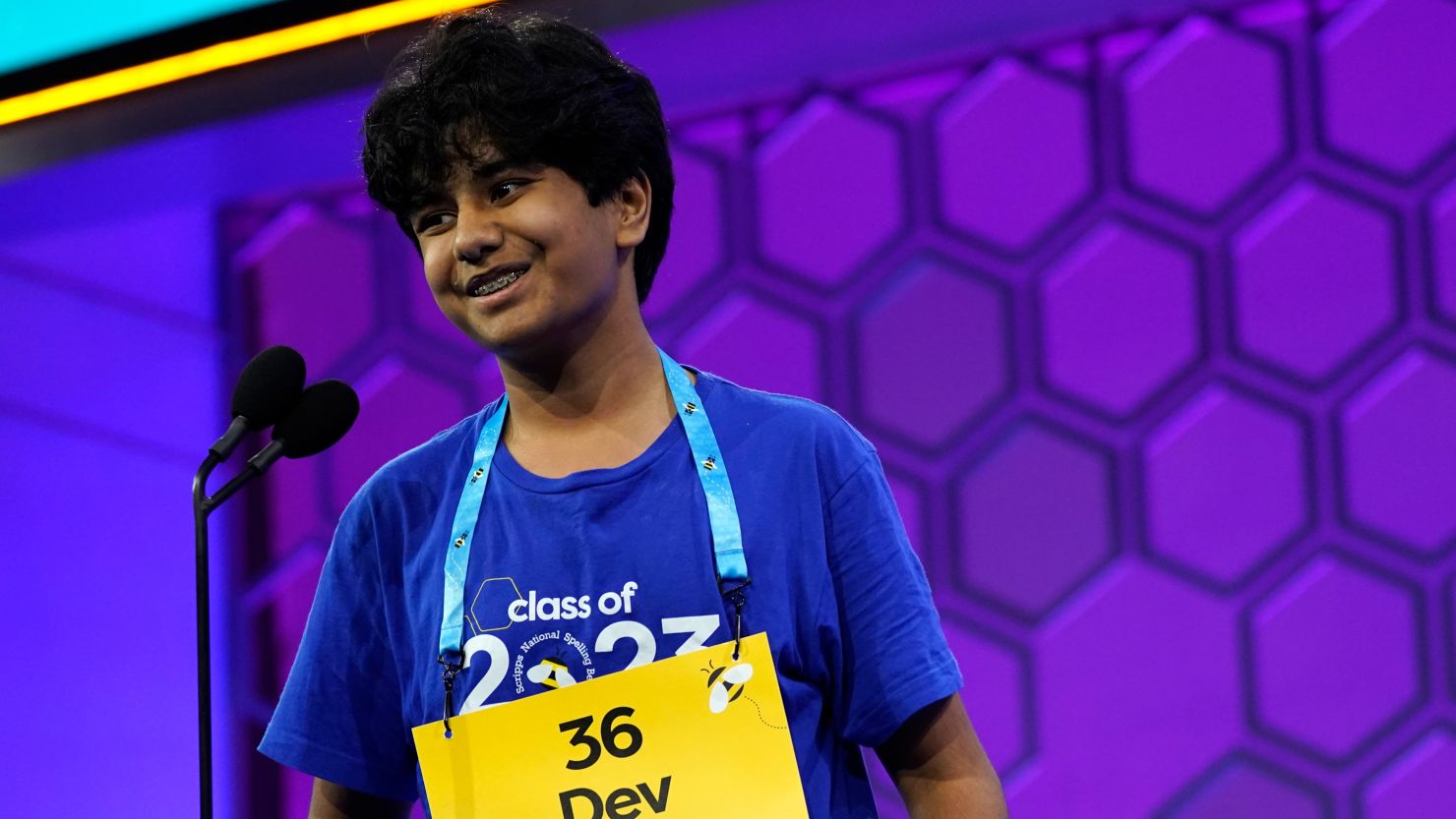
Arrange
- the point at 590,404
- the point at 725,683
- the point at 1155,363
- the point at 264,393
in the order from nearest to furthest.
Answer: the point at 725,683 → the point at 590,404 → the point at 264,393 → the point at 1155,363

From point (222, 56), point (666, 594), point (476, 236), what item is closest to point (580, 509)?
point (666, 594)

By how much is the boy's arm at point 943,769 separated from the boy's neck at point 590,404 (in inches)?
11.2

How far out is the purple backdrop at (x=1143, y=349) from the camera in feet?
7.20

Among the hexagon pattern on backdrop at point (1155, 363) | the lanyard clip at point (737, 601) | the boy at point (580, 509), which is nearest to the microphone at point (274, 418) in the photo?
the boy at point (580, 509)

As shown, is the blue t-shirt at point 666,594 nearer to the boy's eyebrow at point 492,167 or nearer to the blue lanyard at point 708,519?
the blue lanyard at point 708,519

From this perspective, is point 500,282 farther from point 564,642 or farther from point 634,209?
point 564,642

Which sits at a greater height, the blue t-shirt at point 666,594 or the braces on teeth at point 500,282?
the braces on teeth at point 500,282

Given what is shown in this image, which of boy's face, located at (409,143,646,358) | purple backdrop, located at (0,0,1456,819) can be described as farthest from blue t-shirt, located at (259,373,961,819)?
purple backdrop, located at (0,0,1456,819)

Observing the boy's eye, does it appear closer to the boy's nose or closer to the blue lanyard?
the boy's nose

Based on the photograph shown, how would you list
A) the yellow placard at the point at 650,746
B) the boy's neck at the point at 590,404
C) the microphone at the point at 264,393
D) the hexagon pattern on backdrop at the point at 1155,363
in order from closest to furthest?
the yellow placard at the point at 650,746 → the boy's neck at the point at 590,404 → the microphone at the point at 264,393 → the hexagon pattern on backdrop at the point at 1155,363

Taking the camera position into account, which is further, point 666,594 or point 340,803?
point 340,803

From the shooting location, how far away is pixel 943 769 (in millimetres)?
1081

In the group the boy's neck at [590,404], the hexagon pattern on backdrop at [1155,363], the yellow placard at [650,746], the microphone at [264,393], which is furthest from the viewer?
the hexagon pattern on backdrop at [1155,363]

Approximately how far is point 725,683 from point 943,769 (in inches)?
7.0
